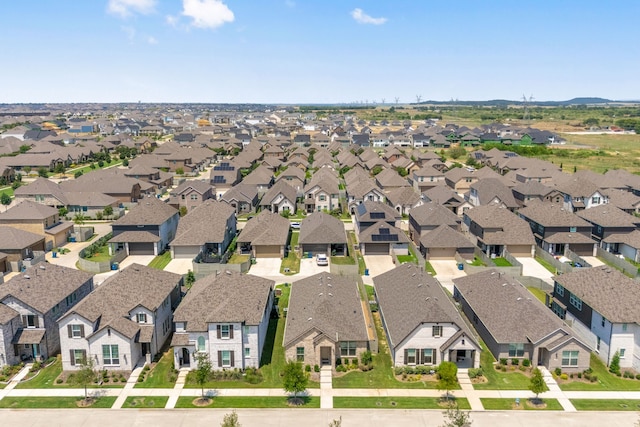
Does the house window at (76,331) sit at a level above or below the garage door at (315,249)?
above

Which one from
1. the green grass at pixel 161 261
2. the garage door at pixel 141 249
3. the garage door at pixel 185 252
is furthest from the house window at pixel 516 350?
the garage door at pixel 141 249

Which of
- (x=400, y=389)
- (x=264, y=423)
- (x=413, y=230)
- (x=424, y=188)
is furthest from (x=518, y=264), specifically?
(x=424, y=188)

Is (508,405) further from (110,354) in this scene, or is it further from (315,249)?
(315,249)

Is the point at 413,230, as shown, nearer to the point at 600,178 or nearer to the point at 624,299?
the point at 624,299

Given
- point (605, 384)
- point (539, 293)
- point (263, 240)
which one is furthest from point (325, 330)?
point (263, 240)

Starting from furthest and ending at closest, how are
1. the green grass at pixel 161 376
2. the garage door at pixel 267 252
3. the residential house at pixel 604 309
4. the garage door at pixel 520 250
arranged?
the garage door at pixel 520 250 → the garage door at pixel 267 252 → the residential house at pixel 604 309 → the green grass at pixel 161 376

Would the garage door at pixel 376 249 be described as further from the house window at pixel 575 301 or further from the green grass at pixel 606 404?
the green grass at pixel 606 404
